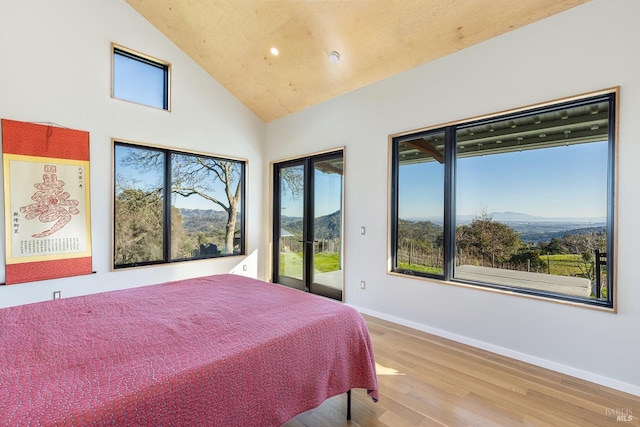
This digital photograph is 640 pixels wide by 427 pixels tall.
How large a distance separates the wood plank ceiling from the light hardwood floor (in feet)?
9.66

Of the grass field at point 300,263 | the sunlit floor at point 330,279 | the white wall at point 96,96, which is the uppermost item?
the white wall at point 96,96

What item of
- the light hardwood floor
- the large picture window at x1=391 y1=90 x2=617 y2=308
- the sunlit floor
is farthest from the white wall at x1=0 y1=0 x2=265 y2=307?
the light hardwood floor

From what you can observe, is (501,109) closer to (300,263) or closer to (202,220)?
(300,263)

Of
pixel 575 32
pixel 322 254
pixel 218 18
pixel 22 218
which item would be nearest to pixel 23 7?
pixel 218 18

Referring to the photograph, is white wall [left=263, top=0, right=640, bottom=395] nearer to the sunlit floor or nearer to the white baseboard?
the white baseboard

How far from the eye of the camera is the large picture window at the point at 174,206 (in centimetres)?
353

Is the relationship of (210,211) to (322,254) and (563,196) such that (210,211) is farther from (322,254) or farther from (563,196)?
(563,196)

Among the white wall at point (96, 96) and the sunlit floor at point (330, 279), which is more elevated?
the white wall at point (96, 96)

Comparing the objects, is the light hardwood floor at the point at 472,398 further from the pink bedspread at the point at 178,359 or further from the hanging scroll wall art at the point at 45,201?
the hanging scroll wall art at the point at 45,201

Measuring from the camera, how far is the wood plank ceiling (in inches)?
101

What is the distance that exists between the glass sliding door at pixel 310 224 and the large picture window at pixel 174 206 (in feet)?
2.21

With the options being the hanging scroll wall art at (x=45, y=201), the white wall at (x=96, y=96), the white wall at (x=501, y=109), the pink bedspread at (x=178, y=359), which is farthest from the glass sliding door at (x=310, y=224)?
the hanging scroll wall art at (x=45, y=201)

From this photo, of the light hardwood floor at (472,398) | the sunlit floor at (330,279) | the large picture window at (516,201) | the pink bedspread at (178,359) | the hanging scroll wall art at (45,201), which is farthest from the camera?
the sunlit floor at (330,279)

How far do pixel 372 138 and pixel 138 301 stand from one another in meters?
2.93
